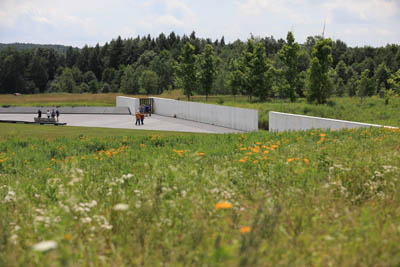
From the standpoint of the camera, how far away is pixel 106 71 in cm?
14025

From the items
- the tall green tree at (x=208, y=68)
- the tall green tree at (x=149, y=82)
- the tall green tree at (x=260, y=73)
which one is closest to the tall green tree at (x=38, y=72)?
the tall green tree at (x=149, y=82)

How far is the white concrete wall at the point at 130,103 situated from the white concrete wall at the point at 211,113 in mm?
2207

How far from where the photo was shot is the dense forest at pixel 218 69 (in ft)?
134

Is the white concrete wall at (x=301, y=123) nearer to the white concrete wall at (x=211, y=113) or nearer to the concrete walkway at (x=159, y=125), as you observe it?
the white concrete wall at (x=211, y=113)

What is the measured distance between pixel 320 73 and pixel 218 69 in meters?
49.0

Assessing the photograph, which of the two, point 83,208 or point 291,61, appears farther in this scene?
point 291,61

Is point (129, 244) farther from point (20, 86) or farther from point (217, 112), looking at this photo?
point (20, 86)

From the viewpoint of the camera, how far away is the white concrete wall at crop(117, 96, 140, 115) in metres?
44.5

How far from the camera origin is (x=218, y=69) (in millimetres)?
82375

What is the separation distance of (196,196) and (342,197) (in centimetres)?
217

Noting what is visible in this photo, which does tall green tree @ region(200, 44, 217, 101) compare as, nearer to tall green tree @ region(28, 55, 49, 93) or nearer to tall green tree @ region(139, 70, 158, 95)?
tall green tree @ region(139, 70, 158, 95)

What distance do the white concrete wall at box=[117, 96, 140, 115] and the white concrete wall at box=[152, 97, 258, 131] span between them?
2207 mm

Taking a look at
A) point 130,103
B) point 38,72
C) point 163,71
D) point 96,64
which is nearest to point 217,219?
point 130,103

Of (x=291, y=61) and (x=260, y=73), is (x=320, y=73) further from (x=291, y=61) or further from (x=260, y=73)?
(x=260, y=73)
